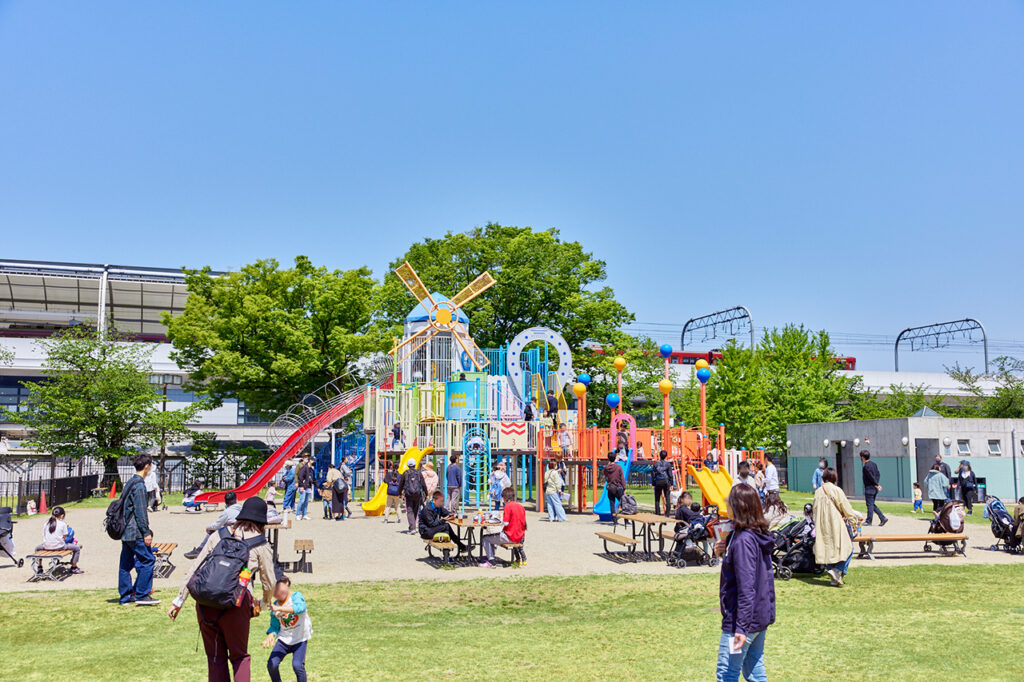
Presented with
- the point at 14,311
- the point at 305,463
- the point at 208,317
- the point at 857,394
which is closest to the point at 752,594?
the point at 305,463

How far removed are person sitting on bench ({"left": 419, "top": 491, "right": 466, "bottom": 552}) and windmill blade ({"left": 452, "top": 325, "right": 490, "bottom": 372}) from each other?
19.7m

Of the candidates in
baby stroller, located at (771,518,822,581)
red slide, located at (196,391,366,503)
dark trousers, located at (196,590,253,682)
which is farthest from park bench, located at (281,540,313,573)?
red slide, located at (196,391,366,503)

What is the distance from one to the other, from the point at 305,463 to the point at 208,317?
1995 centimetres

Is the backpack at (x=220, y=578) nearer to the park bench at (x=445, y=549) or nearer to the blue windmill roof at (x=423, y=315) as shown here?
the park bench at (x=445, y=549)

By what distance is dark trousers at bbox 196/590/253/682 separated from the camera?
252 inches

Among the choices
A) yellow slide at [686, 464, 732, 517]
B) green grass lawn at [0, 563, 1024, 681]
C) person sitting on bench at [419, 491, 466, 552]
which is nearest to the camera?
green grass lawn at [0, 563, 1024, 681]

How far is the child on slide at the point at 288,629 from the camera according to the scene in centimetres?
675

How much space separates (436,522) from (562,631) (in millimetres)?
6089

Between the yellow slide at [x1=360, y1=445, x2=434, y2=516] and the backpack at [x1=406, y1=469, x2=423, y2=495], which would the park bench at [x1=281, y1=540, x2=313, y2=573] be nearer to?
the backpack at [x1=406, y1=469, x2=423, y2=495]

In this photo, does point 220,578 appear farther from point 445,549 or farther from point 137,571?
point 445,549

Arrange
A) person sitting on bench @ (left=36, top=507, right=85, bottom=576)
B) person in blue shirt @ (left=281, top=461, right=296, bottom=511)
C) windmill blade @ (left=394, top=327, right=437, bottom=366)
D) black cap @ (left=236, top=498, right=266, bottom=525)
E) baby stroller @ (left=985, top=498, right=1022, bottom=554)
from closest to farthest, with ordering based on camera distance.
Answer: black cap @ (left=236, top=498, right=266, bottom=525), person sitting on bench @ (left=36, top=507, right=85, bottom=576), baby stroller @ (left=985, top=498, right=1022, bottom=554), person in blue shirt @ (left=281, top=461, right=296, bottom=511), windmill blade @ (left=394, top=327, right=437, bottom=366)

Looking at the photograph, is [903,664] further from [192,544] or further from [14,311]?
[14,311]

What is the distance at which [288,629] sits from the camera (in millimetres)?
6859

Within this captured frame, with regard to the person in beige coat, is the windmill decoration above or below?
above
